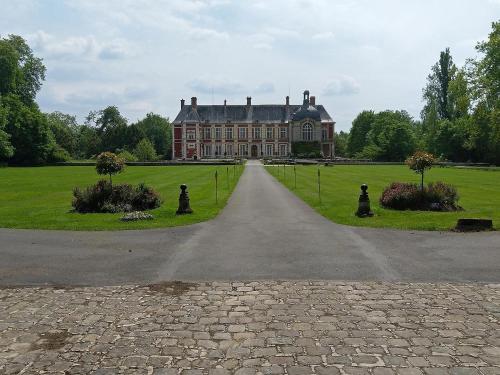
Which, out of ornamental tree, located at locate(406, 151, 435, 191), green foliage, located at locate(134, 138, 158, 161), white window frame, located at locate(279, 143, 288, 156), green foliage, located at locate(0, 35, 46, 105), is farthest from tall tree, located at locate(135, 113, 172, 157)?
ornamental tree, located at locate(406, 151, 435, 191)

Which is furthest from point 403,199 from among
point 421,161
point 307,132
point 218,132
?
point 218,132

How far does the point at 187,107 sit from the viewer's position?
111m

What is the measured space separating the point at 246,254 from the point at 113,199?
10823 mm

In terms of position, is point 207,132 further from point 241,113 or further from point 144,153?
point 144,153

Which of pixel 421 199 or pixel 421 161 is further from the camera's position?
pixel 421 161

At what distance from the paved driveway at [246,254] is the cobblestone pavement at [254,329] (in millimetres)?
740

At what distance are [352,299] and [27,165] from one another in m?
70.2

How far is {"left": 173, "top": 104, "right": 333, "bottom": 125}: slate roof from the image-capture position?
109625 mm

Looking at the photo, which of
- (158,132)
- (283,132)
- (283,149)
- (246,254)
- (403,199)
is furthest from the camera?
(158,132)

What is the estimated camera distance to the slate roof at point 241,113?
109625mm

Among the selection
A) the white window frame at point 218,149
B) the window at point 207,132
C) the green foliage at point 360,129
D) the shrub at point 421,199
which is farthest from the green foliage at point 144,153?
the shrub at point 421,199

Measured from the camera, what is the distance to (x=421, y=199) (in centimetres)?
2100

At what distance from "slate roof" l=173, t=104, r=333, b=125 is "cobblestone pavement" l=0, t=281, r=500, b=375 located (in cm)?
10213

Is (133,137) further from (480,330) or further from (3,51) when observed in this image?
(480,330)
